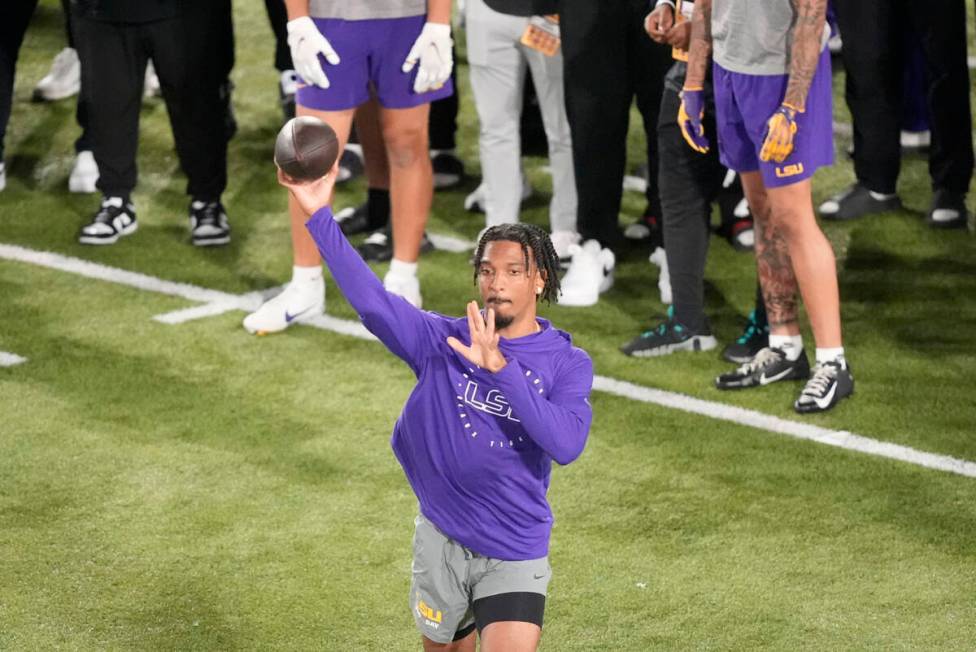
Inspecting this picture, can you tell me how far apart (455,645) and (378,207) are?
4304 mm

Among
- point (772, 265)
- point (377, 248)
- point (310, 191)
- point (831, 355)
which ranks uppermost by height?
point (310, 191)

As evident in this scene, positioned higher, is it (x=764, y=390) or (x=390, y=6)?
(x=390, y=6)

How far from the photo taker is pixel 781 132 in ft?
17.6

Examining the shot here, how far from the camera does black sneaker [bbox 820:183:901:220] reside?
26.0 ft

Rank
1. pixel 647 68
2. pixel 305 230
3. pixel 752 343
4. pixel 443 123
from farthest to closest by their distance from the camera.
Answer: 1. pixel 443 123
2. pixel 647 68
3. pixel 305 230
4. pixel 752 343

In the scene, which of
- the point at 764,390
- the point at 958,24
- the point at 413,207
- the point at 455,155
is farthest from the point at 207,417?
the point at 958,24

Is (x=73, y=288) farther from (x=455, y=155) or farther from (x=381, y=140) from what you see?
(x=455, y=155)

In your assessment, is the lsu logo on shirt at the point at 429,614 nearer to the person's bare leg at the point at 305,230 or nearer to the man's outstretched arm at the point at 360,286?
the man's outstretched arm at the point at 360,286

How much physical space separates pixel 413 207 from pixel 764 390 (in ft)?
5.53

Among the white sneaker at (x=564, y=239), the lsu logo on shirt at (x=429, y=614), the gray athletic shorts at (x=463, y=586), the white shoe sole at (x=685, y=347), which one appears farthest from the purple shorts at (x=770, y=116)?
the lsu logo on shirt at (x=429, y=614)

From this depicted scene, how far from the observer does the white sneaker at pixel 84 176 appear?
8.33 meters

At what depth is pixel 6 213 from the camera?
806 cm

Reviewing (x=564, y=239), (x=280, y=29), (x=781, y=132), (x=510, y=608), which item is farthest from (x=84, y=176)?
(x=510, y=608)

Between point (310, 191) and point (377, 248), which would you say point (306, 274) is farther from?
point (310, 191)
